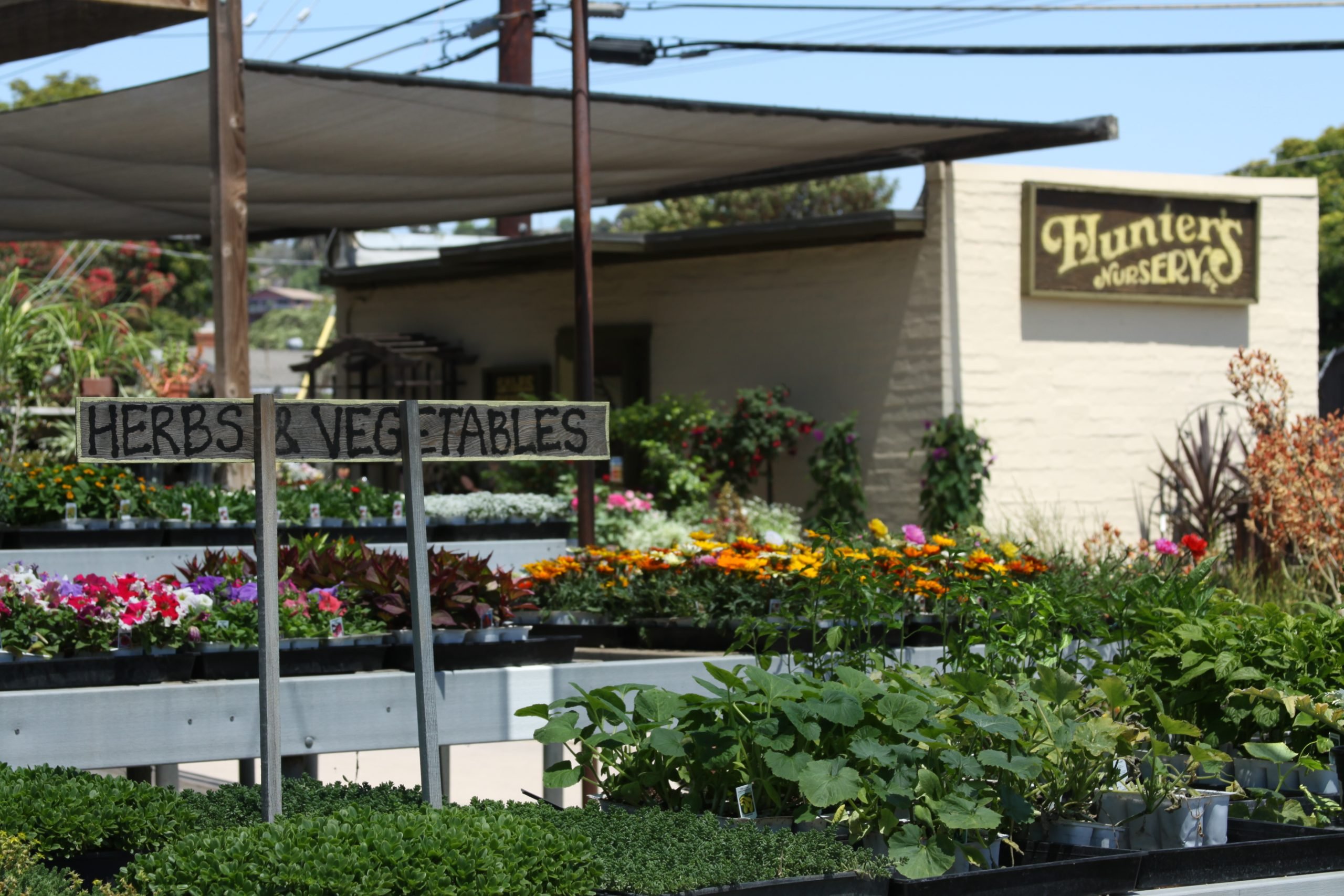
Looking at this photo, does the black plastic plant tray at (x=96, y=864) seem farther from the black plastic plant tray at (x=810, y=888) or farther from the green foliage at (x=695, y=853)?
the black plastic plant tray at (x=810, y=888)

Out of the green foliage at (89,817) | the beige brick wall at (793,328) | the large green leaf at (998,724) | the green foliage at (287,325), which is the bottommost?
the green foliage at (89,817)

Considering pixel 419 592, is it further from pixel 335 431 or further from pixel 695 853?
pixel 695 853

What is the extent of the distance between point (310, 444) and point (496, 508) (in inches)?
229

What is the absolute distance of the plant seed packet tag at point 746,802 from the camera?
3.62 m

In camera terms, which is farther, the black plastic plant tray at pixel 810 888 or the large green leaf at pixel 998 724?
the large green leaf at pixel 998 724

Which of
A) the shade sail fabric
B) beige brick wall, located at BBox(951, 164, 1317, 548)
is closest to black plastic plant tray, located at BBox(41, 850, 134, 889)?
the shade sail fabric

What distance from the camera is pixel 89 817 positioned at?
341 cm

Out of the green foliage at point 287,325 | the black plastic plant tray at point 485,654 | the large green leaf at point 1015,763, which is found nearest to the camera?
the large green leaf at point 1015,763

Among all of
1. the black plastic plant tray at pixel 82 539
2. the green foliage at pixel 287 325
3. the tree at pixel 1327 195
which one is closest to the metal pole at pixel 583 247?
the black plastic plant tray at pixel 82 539

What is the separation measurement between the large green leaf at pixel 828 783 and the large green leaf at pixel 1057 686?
0.81 m

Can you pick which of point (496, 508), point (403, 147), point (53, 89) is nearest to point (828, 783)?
point (496, 508)

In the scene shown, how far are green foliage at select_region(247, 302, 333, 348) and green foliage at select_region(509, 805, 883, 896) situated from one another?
5884cm

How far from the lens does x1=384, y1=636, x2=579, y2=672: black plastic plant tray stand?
508cm

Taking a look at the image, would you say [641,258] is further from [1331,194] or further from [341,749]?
[1331,194]
